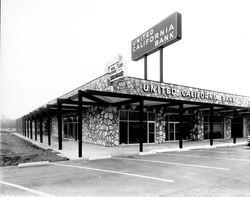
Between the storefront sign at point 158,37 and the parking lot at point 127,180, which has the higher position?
the storefront sign at point 158,37

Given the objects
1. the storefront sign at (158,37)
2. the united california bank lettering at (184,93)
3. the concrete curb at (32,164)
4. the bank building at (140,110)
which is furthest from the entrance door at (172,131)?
the concrete curb at (32,164)

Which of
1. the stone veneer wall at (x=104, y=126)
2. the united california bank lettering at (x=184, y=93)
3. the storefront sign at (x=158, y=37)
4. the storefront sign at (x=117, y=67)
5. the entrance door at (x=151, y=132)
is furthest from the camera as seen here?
the entrance door at (x=151, y=132)

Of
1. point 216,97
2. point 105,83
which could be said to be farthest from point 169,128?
point 105,83

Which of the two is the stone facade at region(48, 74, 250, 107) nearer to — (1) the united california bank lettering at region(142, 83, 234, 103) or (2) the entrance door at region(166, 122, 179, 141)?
(1) the united california bank lettering at region(142, 83, 234, 103)

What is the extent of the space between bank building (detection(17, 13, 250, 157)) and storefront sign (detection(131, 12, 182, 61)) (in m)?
0.09

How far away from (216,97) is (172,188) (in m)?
20.2

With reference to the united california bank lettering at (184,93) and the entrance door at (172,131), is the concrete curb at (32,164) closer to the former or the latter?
the united california bank lettering at (184,93)

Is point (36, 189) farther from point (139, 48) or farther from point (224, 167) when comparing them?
point (139, 48)

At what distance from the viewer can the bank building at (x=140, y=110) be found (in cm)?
1489

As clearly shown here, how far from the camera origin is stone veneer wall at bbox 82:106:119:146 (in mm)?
17078

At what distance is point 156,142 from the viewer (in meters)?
20.1

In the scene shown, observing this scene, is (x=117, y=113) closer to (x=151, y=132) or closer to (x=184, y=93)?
(x=151, y=132)

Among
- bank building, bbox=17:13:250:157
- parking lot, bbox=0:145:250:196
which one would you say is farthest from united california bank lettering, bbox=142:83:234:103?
parking lot, bbox=0:145:250:196

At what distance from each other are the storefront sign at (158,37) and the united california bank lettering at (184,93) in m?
3.98
